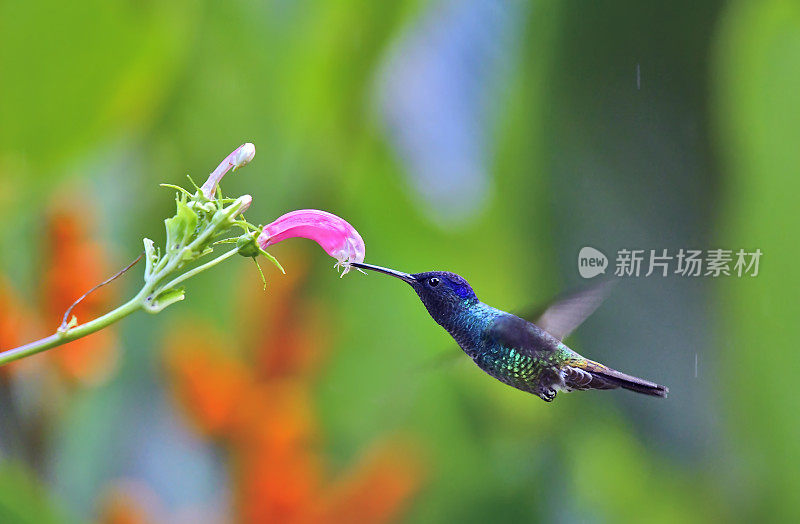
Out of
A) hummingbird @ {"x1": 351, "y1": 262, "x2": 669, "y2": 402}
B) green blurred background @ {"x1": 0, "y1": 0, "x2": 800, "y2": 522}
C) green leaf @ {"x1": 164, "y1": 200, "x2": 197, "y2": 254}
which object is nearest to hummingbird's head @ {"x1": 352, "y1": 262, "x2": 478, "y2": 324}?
hummingbird @ {"x1": 351, "y1": 262, "x2": 669, "y2": 402}

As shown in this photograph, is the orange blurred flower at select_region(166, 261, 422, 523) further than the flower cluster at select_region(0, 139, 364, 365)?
Yes

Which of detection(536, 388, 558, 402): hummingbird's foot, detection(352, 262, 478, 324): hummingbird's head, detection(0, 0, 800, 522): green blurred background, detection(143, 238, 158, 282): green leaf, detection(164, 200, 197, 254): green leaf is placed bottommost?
detection(143, 238, 158, 282): green leaf

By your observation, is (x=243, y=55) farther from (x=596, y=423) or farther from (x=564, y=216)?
(x=596, y=423)

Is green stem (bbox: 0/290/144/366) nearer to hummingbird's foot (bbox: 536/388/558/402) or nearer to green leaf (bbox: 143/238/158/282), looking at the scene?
green leaf (bbox: 143/238/158/282)

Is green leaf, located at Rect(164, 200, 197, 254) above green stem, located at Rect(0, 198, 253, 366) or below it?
above

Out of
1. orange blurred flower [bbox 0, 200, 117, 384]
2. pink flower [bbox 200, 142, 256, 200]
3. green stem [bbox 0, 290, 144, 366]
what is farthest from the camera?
orange blurred flower [bbox 0, 200, 117, 384]

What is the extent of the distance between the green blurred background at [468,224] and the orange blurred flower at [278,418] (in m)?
0.02

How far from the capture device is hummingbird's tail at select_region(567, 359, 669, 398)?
42 cm

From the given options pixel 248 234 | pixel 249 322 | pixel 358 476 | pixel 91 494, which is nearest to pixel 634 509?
pixel 358 476

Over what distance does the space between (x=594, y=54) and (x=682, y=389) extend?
447 millimetres

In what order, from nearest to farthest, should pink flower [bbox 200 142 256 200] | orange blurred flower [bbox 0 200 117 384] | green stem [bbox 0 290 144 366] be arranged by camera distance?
green stem [bbox 0 290 144 366], pink flower [bbox 200 142 256 200], orange blurred flower [bbox 0 200 117 384]

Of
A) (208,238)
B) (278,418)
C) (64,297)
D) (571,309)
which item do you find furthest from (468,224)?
(208,238)

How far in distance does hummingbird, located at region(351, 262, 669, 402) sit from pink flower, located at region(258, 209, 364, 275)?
21 millimetres

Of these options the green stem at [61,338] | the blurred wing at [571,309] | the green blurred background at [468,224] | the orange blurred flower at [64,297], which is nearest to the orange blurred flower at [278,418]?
the green blurred background at [468,224]
